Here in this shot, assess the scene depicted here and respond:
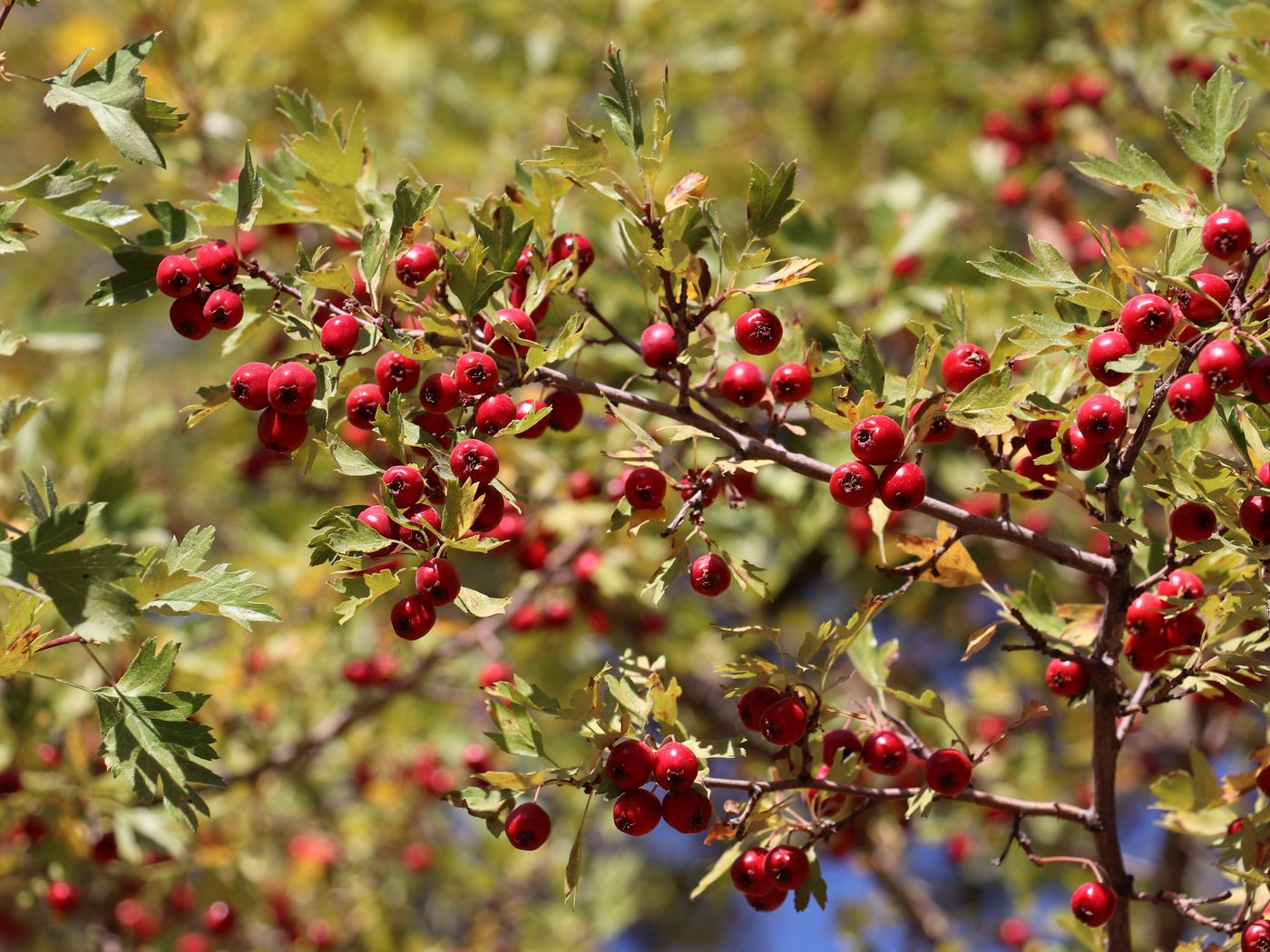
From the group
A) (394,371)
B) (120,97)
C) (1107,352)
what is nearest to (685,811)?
(394,371)

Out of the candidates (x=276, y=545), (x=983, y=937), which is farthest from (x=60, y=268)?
(x=983, y=937)

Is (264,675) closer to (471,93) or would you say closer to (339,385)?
(339,385)

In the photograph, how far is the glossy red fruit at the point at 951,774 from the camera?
1998 mm

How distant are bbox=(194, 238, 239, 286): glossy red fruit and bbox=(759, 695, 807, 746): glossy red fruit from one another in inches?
49.3

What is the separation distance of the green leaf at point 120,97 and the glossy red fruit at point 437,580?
84 cm

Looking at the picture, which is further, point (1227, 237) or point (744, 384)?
point (744, 384)

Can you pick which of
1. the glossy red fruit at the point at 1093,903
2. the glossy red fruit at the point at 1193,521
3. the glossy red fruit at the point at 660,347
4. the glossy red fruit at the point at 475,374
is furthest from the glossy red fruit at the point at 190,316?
the glossy red fruit at the point at 1093,903

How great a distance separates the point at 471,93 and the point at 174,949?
385cm

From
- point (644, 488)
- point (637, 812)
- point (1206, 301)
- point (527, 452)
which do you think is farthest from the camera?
point (527, 452)

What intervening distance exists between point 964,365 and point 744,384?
42 cm

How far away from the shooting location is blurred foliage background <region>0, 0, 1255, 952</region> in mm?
3438

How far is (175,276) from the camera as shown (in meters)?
1.88

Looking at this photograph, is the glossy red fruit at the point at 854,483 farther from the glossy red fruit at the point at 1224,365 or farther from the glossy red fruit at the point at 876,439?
the glossy red fruit at the point at 1224,365

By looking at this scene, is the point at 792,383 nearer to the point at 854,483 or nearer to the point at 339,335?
the point at 854,483
